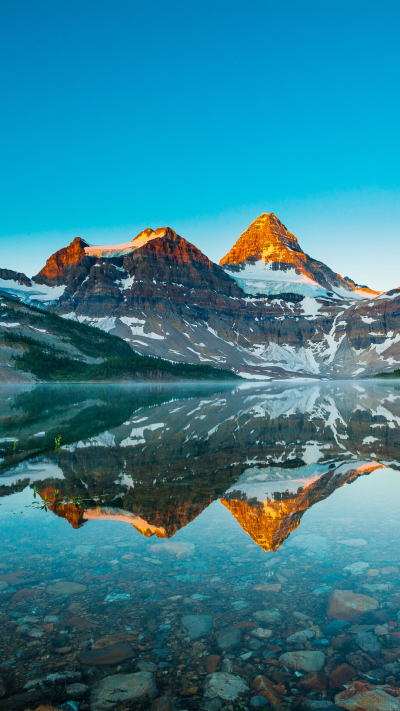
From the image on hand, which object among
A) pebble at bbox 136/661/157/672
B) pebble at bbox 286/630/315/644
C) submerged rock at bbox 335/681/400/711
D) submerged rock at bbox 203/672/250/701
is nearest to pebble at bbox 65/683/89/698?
pebble at bbox 136/661/157/672

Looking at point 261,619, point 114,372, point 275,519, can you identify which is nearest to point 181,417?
point 275,519

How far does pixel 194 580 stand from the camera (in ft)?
27.5

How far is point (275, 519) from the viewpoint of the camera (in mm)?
11789

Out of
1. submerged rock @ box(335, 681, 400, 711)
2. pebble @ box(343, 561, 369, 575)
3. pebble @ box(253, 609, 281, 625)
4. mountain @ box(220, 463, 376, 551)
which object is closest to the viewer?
submerged rock @ box(335, 681, 400, 711)

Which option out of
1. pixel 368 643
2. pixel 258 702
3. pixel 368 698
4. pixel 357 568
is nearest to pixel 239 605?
pixel 368 643

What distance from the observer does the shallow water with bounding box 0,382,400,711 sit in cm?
561

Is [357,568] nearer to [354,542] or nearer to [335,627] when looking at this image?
[354,542]

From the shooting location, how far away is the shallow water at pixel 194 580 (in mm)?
5609

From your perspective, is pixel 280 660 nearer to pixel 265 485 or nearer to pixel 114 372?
pixel 265 485

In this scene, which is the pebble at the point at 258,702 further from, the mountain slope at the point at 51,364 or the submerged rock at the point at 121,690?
the mountain slope at the point at 51,364

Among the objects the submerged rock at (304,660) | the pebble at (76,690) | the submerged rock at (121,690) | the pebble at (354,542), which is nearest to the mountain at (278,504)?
the pebble at (354,542)

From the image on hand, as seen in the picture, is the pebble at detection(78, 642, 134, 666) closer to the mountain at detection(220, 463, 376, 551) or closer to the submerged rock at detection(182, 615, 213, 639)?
the submerged rock at detection(182, 615, 213, 639)

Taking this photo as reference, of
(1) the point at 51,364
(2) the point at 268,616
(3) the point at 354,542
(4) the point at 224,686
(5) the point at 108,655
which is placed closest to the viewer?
(4) the point at 224,686

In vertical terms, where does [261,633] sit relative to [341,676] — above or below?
below
